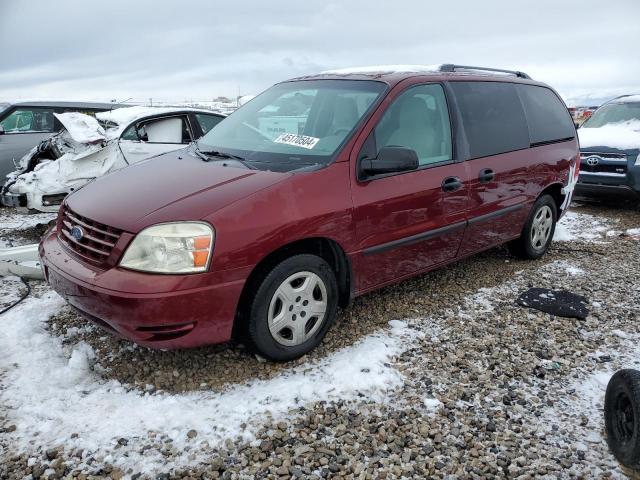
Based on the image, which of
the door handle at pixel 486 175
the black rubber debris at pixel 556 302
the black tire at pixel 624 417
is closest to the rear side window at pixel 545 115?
the door handle at pixel 486 175

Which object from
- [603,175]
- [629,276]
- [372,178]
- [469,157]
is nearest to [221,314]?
[372,178]

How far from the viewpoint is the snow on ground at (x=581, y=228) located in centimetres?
612

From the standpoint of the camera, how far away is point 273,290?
2.85m

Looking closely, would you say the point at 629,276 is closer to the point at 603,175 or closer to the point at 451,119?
the point at 451,119

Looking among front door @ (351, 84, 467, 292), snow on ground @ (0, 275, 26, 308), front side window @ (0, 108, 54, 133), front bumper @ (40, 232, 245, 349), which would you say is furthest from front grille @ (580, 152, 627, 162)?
front side window @ (0, 108, 54, 133)

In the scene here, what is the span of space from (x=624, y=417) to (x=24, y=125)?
858 centimetres

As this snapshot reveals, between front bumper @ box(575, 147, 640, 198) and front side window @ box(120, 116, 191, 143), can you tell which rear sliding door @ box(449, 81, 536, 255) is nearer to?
front bumper @ box(575, 147, 640, 198)

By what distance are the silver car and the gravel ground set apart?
14.6 ft

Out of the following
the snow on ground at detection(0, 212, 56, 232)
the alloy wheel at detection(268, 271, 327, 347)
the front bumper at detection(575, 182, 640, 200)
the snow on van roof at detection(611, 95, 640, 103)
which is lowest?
the snow on ground at detection(0, 212, 56, 232)

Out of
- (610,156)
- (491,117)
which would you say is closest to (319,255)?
(491,117)

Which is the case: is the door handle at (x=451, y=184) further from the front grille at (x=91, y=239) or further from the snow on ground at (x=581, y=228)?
the snow on ground at (x=581, y=228)

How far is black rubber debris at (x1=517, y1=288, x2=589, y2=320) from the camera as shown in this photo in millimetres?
3873

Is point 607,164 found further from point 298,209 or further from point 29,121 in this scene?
point 29,121

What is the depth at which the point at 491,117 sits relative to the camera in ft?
14.0
